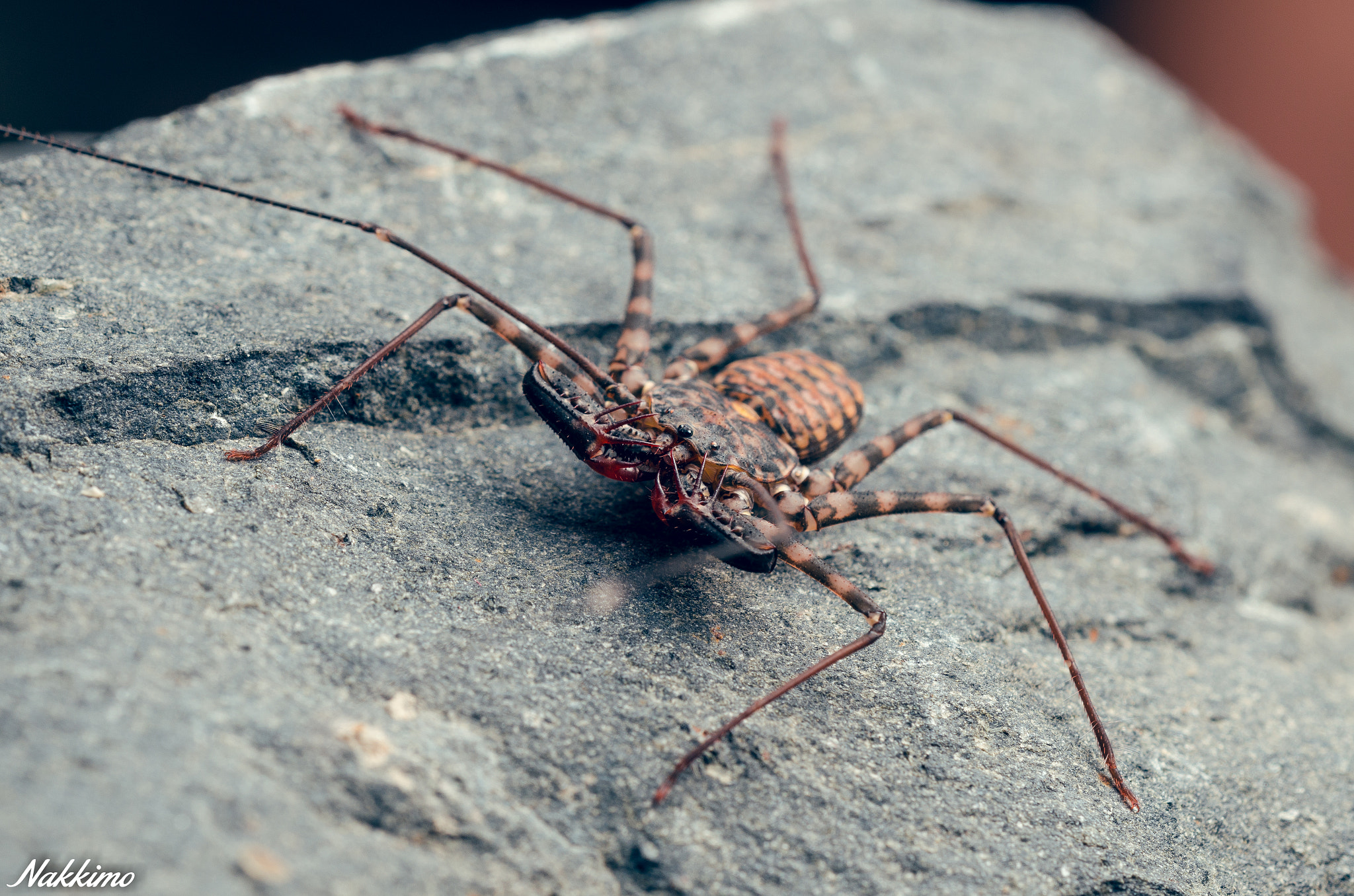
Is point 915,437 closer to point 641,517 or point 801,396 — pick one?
point 801,396

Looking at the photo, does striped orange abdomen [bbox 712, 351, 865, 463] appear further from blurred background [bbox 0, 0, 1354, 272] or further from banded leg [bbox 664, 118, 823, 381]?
blurred background [bbox 0, 0, 1354, 272]

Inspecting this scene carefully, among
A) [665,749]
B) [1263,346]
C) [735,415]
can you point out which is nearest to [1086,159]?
[1263,346]

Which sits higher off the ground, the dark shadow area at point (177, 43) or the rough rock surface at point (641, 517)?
the dark shadow area at point (177, 43)

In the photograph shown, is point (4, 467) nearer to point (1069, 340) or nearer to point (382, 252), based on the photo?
point (382, 252)

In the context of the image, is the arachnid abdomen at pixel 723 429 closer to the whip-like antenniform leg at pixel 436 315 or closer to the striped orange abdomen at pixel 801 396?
the striped orange abdomen at pixel 801 396

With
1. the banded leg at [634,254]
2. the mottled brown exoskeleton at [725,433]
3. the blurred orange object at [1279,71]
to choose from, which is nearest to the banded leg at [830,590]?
the mottled brown exoskeleton at [725,433]
